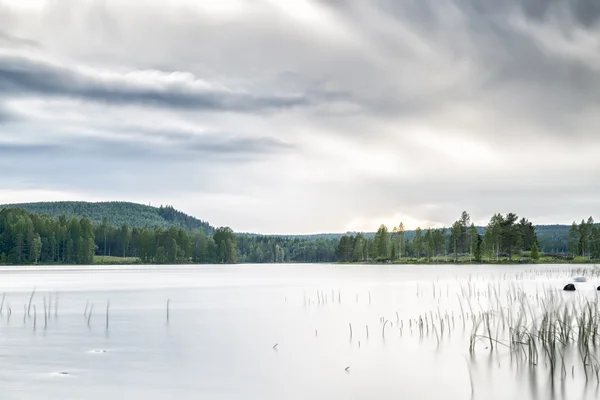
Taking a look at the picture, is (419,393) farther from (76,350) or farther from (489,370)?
(76,350)

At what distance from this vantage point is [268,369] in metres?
19.4

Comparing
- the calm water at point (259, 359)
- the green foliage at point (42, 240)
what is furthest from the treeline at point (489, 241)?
the calm water at point (259, 359)

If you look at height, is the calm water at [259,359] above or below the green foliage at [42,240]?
below

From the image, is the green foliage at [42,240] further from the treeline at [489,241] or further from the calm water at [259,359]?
the calm water at [259,359]

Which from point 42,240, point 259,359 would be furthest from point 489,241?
point 259,359

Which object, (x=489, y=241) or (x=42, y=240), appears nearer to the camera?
(x=489, y=241)

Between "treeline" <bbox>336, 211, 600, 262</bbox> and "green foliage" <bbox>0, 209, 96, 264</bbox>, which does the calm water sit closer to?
"treeline" <bbox>336, 211, 600, 262</bbox>

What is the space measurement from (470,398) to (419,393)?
1310 millimetres

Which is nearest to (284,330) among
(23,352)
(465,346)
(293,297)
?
(465,346)

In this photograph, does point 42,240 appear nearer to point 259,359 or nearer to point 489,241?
point 489,241

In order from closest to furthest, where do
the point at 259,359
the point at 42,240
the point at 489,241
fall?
the point at 259,359
the point at 489,241
the point at 42,240

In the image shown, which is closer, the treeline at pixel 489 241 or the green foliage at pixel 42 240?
the treeline at pixel 489 241

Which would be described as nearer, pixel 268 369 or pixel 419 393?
pixel 419 393

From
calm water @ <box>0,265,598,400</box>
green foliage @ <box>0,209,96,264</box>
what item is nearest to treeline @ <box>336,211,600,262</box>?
green foliage @ <box>0,209,96,264</box>
